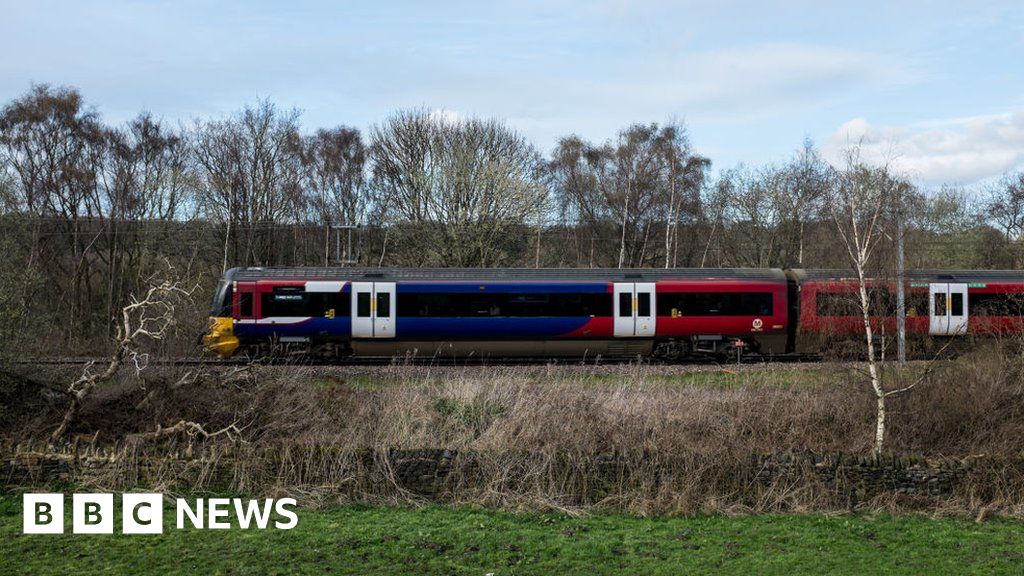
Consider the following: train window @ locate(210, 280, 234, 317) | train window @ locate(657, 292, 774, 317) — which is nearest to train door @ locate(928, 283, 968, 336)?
train window @ locate(657, 292, 774, 317)

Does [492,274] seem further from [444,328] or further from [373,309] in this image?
[373,309]

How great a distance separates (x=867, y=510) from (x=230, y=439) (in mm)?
8294

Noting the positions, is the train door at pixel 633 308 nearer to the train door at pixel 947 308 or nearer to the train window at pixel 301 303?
the train window at pixel 301 303

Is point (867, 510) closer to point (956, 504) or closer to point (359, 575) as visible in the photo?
point (956, 504)

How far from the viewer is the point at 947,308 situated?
23.1 m

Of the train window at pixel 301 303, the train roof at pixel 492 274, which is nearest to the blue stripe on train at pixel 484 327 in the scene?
the train roof at pixel 492 274

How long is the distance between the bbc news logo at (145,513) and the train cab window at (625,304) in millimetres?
13361

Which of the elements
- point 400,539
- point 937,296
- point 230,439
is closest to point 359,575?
point 400,539

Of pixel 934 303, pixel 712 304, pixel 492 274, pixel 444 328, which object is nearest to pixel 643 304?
pixel 712 304

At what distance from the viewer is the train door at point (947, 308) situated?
2297 centimetres

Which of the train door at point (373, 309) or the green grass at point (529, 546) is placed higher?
the train door at point (373, 309)

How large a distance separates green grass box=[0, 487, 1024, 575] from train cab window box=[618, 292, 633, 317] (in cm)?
1228

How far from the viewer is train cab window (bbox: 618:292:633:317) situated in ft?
73.2

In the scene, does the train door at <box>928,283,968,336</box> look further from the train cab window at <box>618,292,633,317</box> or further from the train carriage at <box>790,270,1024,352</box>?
the train cab window at <box>618,292,633,317</box>
